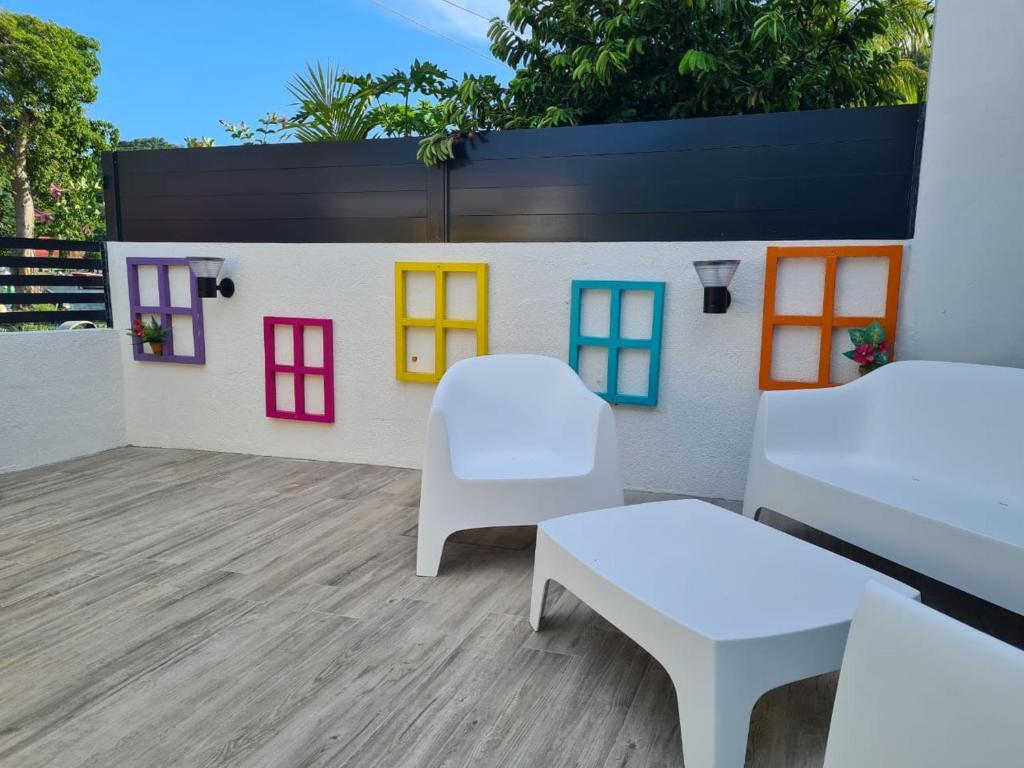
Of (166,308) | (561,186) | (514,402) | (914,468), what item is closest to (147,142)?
(166,308)

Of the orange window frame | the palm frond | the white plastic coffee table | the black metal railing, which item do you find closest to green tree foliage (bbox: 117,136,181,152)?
the black metal railing

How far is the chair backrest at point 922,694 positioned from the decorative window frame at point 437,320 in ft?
8.92

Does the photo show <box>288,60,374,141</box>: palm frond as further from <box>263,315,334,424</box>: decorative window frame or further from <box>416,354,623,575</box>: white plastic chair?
<box>416,354,623,575</box>: white plastic chair

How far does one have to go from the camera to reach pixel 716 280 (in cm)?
283

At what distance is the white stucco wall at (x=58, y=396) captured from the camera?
3453 mm

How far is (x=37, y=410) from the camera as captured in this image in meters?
3.57

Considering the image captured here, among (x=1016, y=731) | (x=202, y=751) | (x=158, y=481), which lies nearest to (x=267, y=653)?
(x=202, y=751)

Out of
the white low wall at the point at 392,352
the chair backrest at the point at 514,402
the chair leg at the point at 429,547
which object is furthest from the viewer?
the white low wall at the point at 392,352

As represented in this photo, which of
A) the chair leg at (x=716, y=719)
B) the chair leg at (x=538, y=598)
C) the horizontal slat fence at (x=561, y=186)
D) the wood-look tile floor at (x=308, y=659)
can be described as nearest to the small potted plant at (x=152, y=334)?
the horizontal slat fence at (x=561, y=186)

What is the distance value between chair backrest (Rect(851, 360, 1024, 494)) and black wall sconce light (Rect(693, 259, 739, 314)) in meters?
0.64

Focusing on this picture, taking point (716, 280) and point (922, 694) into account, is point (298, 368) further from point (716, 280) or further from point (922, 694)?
point (922, 694)

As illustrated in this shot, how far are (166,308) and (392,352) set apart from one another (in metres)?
1.48

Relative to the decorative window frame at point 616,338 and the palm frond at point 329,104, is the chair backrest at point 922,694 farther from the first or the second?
the palm frond at point 329,104

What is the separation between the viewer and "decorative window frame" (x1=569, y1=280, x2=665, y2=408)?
3.08 metres
